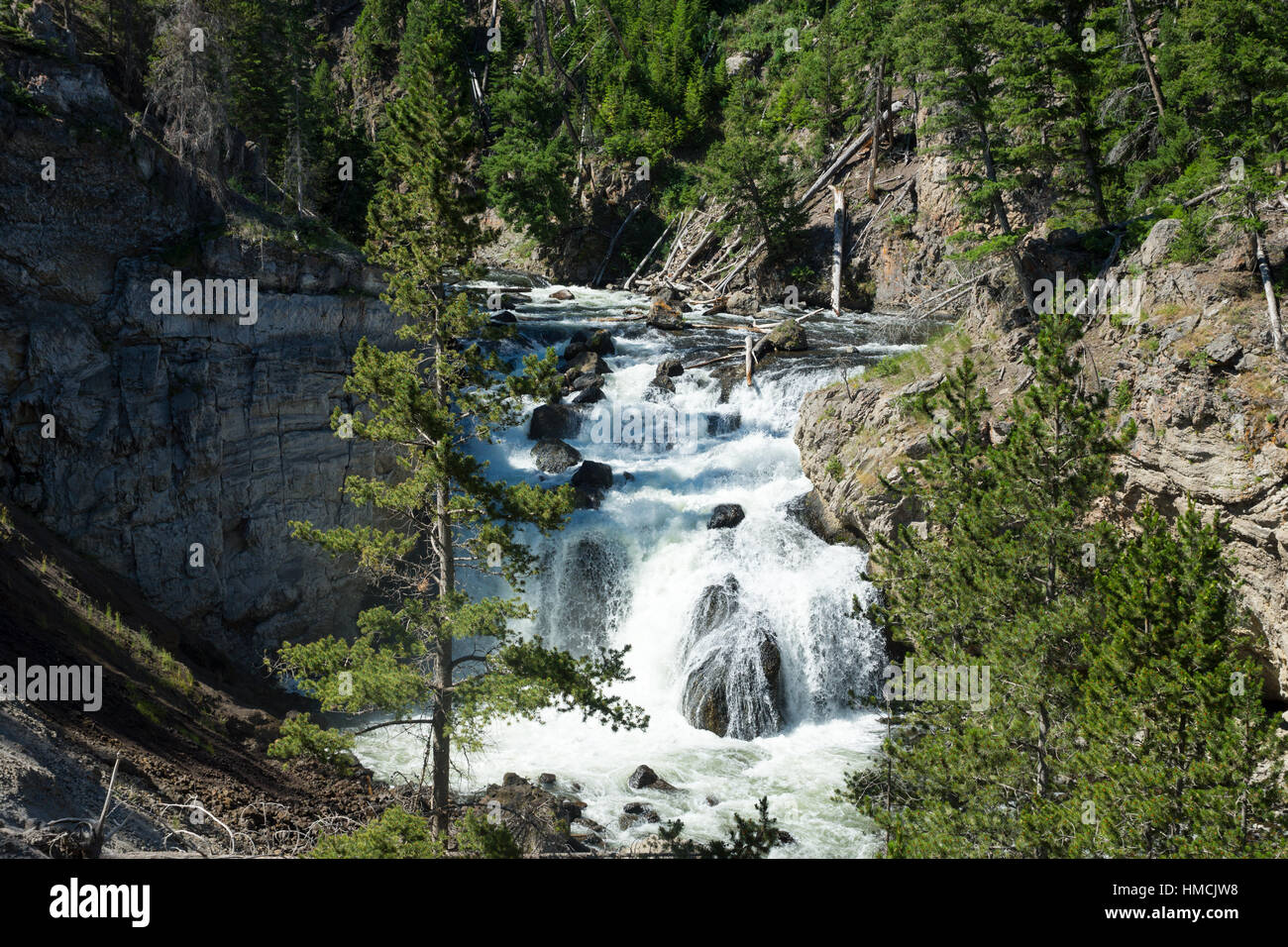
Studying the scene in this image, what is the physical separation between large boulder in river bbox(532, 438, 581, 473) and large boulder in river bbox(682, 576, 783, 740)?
24.6 ft

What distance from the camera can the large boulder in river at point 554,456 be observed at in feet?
83.6

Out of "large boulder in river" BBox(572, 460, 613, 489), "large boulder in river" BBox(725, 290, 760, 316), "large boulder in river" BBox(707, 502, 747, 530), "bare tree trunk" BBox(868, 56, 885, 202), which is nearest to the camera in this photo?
"large boulder in river" BBox(707, 502, 747, 530)

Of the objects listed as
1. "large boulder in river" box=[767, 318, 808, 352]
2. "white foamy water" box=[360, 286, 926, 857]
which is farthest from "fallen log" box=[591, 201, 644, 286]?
"white foamy water" box=[360, 286, 926, 857]

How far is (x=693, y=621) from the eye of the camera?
20.7 m

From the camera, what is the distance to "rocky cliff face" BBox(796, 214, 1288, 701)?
47.9 ft

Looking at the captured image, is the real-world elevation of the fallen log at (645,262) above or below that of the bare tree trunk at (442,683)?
above

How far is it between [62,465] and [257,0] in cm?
2544

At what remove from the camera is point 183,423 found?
19484 millimetres

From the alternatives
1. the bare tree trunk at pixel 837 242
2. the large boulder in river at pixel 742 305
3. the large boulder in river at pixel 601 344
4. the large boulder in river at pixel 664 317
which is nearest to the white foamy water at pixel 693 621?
the large boulder in river at pixel 601 344

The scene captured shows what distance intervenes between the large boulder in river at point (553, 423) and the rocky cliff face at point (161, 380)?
6253 millimetres

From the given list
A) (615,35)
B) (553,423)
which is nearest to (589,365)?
(553,423)

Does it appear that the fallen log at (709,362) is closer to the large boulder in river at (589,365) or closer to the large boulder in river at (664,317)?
the large boulder in river at (589,365)

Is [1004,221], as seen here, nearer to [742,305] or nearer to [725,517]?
[725,517]

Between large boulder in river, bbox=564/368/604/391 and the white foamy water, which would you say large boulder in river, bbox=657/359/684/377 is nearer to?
the white foamy water
